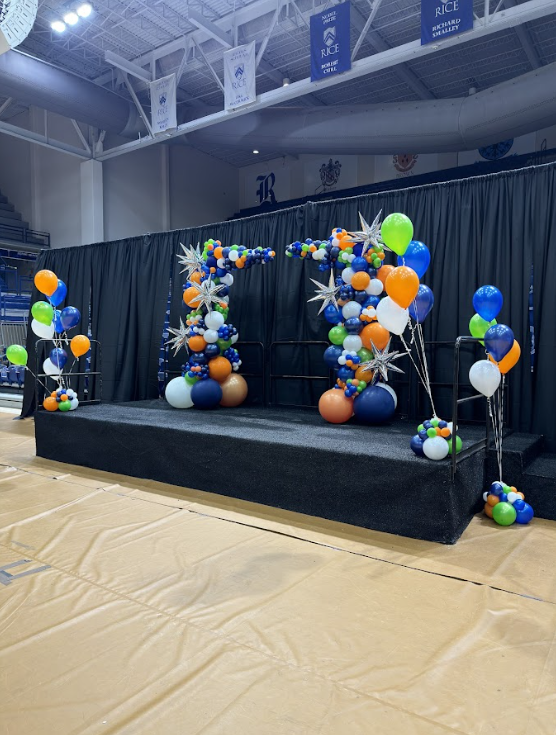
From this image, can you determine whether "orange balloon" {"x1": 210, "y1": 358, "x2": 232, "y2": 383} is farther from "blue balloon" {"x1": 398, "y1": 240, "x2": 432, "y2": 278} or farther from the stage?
"blue balloon" {"x1": 398, "y1": 240, "x2": 432, "y2": 278}

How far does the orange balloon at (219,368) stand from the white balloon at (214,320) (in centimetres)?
30

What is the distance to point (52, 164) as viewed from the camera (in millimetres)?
9805

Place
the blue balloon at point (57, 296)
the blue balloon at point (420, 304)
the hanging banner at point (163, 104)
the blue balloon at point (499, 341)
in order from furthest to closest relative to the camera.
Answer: the hanging banner at point (163, 104) → the blue balloon at point (57, 296) → the blue balloon at point (420, 304) → the blue balloon at point (499, 341)

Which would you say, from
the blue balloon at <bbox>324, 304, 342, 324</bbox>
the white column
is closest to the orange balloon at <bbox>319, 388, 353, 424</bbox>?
the blue balloon at <bbox>324, 304, 342, 324</bbox>

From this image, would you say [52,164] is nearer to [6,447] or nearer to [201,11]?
[201,11]

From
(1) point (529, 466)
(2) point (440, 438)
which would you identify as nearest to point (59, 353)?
(2) point (440, 438)

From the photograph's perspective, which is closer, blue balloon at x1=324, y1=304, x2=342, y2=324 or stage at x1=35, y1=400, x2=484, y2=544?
stage at x1=35, y1=400, x2=484, y2=544

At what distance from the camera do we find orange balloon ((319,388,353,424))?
11.9ft

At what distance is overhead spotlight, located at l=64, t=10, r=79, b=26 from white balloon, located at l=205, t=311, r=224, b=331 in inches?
164

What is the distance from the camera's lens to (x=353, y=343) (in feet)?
11.8

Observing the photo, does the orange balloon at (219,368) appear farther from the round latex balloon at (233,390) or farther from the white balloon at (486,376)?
the white balloon at (486,376)

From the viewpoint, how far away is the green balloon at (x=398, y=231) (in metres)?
2.77

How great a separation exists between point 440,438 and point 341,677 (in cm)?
129

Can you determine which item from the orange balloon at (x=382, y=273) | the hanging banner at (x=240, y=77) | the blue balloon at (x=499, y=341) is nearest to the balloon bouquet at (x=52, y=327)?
the orange balloon at (x=382, y=273)
